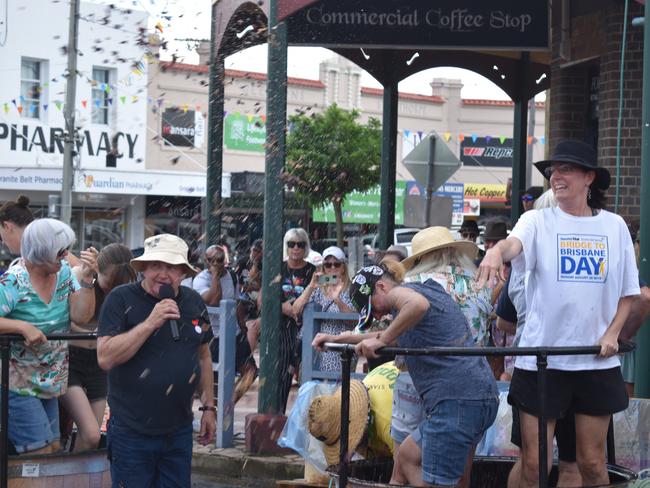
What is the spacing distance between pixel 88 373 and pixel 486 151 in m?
49.7

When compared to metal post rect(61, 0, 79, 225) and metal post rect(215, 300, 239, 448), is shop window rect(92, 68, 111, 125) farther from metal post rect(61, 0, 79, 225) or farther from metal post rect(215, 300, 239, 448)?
metal post rect(215, 300, 239, 448)

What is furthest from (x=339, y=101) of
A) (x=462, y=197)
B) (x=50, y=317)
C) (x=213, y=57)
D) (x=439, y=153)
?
(x=50, y=317)

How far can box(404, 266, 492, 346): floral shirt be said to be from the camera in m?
6.16

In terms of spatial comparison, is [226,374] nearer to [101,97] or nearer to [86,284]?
[86,284]

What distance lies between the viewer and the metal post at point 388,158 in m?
14.8

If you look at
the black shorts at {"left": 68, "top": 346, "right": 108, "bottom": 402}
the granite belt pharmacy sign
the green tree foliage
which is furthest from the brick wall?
the green tree foliage

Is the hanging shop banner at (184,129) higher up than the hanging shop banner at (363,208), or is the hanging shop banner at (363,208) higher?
the hanging shop banner at (184,129)

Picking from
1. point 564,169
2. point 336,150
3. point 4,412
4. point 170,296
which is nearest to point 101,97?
point 336,150

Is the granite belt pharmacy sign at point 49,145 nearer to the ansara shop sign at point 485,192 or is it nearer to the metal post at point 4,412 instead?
the ansara shop sign at point 485,192

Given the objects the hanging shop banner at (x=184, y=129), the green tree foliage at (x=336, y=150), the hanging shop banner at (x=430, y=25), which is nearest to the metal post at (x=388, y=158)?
the hanging shop banner at (x=430, y=25)

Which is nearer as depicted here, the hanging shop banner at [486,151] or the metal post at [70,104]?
the metal post at [70,104]

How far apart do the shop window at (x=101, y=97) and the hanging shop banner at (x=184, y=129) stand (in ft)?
6.79

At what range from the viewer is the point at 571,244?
534 cm

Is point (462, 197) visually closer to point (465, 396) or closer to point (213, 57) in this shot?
point (213, 57)
